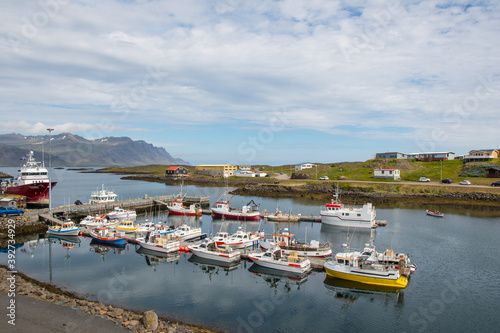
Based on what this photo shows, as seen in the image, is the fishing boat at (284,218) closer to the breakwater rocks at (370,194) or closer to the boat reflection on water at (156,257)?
the boat reflection on water at (156,257)

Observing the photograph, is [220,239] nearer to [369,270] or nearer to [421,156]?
[369,270]

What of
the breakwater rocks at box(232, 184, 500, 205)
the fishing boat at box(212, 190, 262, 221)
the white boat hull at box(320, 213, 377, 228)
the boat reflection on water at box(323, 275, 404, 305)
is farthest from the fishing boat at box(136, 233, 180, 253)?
the breakwater rocks at box(232, 184, 500, 205)

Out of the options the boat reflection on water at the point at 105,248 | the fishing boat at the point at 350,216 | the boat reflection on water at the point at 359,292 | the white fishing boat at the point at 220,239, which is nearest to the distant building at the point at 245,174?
the fishing boat at the point at 350,216

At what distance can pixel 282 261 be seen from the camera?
28.0m

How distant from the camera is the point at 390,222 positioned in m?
49.5

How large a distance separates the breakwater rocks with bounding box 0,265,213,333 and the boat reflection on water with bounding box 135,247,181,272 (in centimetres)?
894

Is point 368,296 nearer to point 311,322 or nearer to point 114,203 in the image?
point 311,322

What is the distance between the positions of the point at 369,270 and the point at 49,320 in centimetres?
2165

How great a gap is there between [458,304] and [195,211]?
4136 centimetres

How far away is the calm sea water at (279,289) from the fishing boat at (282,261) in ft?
2.50

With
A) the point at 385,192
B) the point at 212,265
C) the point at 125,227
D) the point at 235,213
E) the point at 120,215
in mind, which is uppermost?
the point at 385,192

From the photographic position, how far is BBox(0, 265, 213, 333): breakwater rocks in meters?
17.2

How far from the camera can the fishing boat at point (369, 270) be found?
24.7m

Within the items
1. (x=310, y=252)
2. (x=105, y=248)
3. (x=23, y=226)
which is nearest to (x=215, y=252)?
(x=310, y=252)
